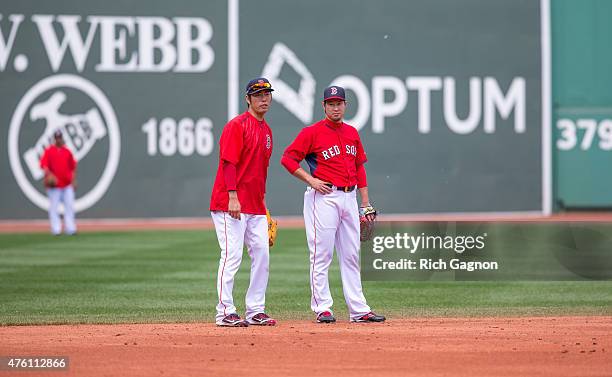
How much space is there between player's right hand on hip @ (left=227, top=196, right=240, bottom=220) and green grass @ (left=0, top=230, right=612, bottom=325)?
5.14ft

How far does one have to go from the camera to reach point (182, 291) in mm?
13367

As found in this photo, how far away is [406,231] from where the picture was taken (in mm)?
12633

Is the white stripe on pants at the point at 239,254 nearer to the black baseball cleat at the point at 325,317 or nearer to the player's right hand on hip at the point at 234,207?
the player's right hand on hip at the point at 234,207

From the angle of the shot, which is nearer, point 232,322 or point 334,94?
point 232,322

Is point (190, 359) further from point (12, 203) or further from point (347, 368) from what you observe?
point (12, 203)

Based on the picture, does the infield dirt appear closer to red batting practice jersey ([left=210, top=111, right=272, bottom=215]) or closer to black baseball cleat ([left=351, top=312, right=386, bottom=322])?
black baseball cleat ([left=351, top=312, right=386, bottom=322])

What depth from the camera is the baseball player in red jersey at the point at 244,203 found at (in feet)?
31.3

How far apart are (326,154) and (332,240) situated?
0.77 m

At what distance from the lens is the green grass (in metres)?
11.2

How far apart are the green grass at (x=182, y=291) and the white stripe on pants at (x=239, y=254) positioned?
957mm

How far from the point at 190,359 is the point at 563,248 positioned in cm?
688

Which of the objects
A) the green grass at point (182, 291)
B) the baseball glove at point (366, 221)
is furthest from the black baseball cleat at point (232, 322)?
the baseball glove at point (366, 221)

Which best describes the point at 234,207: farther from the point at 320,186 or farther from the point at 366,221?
the point at 366,221

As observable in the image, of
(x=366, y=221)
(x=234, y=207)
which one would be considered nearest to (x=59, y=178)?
(x=366, y=221)
